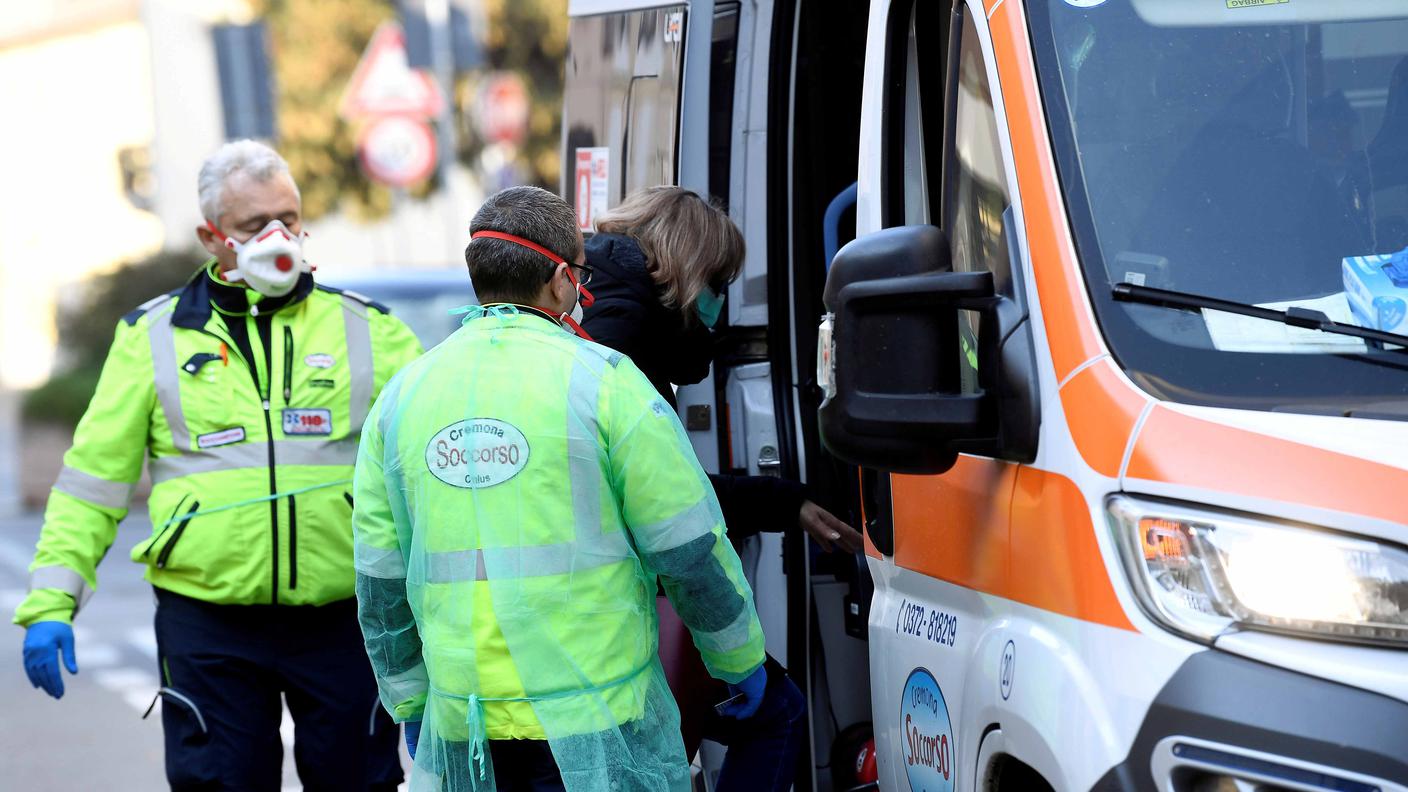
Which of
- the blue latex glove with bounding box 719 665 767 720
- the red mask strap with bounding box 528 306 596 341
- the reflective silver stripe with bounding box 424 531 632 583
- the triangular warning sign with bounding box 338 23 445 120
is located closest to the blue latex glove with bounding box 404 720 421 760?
the reflective silver stripe with bounding box 424 531 632 583

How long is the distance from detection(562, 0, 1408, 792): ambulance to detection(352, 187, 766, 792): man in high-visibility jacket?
1.20 ft

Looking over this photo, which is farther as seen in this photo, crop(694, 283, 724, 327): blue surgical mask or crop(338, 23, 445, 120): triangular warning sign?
crop(338, 23, 445, 120): triangular warning sign

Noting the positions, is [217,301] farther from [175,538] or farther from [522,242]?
[522,242]

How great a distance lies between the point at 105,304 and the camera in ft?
59.6

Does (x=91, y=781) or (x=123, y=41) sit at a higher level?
(x=123, y=41)

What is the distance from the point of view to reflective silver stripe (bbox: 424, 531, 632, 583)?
116 inches

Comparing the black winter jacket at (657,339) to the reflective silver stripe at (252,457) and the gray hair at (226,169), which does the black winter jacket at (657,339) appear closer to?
the reflective silver stripe at (252,457)

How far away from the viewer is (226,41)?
49.5ft

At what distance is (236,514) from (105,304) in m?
14.8

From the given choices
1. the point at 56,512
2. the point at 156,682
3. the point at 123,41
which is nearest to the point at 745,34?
the point at 56,512

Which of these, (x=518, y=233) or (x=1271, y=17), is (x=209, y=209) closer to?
(x=518, y=233)

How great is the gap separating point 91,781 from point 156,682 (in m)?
1.77

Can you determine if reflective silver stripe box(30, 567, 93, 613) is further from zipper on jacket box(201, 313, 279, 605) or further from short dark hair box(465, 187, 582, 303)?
short dark hair box(465, 187, 582, 303)

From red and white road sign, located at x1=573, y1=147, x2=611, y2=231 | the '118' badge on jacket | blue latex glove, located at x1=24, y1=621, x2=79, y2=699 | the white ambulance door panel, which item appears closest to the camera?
the white ambulance door panel
